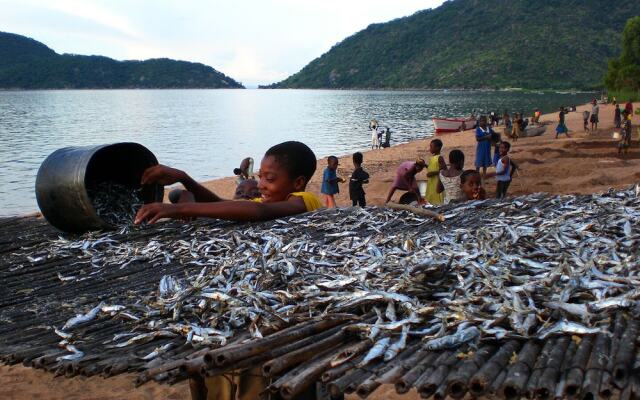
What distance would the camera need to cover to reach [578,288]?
2.77 metres

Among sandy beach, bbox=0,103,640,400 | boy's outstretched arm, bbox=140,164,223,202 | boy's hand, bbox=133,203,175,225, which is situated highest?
boy's outstretched arm, bbox=140,164,223,202

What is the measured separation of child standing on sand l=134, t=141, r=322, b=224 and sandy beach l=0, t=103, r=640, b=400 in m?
1.72

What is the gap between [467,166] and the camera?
2333 centimetres

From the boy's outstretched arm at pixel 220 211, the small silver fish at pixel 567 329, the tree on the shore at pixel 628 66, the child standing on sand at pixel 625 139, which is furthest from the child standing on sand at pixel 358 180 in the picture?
the tree on the shore at pixel 628 66

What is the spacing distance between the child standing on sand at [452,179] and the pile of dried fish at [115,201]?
5.48 m

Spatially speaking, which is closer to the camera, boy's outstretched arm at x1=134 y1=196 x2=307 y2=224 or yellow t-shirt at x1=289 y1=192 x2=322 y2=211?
boy's outstretched arm at x1=134 y1=196 x2=307 y2=224

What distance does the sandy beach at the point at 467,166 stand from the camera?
248 inches

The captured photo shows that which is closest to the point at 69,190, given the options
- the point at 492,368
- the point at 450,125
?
→ the point at 492,368

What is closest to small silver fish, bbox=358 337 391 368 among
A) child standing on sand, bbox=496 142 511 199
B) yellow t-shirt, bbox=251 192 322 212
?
yellow t-shirt, bbox=251 192 322 212

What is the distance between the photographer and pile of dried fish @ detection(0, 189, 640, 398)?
228 centimetres

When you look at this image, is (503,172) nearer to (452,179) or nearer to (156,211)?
(452,179)

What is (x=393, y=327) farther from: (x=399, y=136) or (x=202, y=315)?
(x=399, y=136)

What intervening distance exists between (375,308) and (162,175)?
341 centimetres

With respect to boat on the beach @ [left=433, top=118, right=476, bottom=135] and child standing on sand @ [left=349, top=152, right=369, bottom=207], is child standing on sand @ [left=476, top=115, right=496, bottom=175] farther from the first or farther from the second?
boat on the beach @ [left=433, top=118, right=476, bottom=135]
